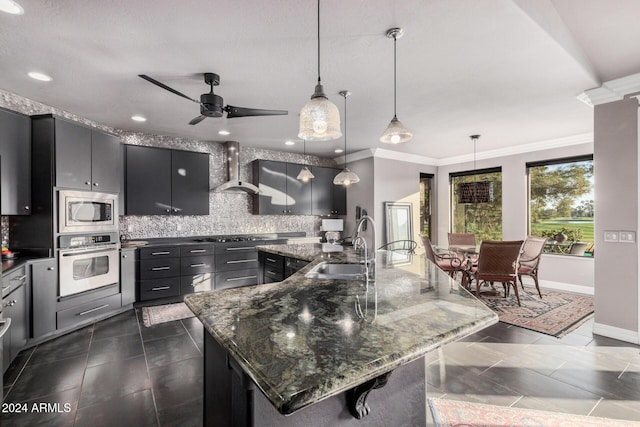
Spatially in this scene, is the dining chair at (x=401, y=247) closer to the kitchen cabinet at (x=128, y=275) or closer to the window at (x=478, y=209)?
the window at (x=478, y=209)

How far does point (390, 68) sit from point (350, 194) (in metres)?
3.81

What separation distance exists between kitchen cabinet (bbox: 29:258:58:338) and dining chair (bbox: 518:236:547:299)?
5.70m

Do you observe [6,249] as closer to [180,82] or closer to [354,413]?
[180,82]

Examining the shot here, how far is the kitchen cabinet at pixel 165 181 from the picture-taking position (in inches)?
167

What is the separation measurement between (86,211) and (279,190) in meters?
2.87

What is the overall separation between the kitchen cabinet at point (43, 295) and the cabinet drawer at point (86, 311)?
0.09m

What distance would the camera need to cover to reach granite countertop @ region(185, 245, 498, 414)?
705mm

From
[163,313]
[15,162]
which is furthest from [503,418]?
[15,162]

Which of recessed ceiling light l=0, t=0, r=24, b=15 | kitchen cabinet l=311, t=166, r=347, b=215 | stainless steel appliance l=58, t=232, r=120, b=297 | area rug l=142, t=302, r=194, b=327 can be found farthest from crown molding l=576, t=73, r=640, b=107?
stainless steel appliance l=58, t=232, r=120, b=297

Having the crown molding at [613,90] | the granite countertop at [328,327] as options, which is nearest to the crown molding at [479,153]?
the crown molding at [613,90]

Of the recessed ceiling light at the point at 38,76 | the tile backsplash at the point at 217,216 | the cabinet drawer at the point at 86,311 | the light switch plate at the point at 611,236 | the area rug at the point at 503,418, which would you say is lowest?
the area rug at the point at 503,418

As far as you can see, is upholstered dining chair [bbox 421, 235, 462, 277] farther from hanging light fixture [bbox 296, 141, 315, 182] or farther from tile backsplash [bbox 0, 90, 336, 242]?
tile backsplash [bbox 0, 90, 336, 242]

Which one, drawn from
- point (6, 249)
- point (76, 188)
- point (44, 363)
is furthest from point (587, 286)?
point (6, 249)

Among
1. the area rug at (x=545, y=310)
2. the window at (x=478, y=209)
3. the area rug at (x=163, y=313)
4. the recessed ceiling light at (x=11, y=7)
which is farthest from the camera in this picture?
the window at (x=478, y=209)
